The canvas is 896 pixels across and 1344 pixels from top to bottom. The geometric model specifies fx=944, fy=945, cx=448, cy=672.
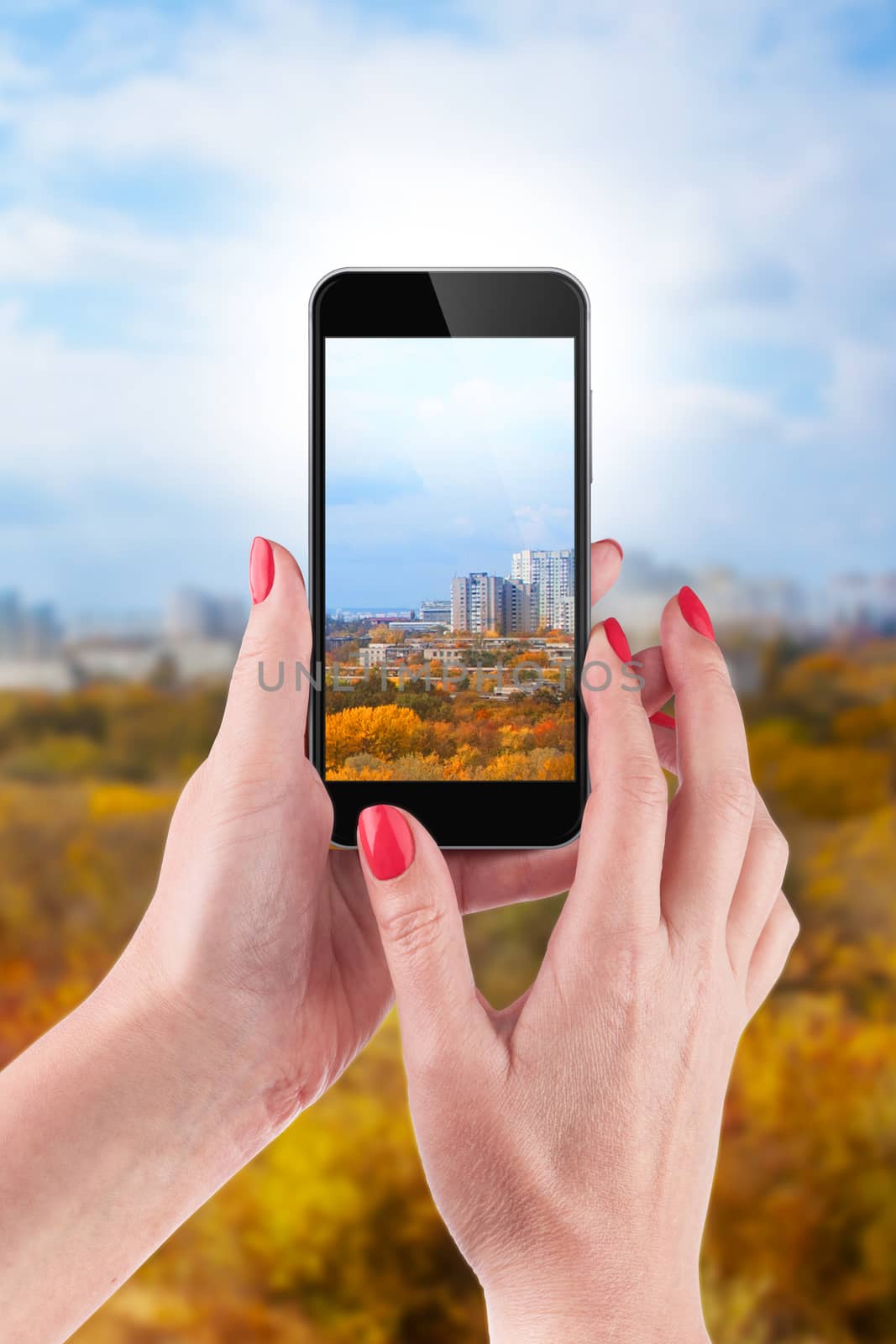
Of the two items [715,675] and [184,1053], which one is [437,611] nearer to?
[715,675]

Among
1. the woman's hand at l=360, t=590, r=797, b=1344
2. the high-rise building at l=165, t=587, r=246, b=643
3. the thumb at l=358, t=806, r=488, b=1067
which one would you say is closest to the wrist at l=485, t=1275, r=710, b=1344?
the woman's hand at l=360, t=590, r=797, b=1344

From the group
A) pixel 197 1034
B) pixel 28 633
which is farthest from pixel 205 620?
pixel 197 1034

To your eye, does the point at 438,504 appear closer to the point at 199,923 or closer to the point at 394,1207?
the point at 199,923

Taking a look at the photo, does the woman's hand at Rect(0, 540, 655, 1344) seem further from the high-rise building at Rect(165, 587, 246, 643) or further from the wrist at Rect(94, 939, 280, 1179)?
the high-rise building at Rect(165, 587, 246, 643)

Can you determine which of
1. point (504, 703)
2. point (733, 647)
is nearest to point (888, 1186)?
point (733, 647)

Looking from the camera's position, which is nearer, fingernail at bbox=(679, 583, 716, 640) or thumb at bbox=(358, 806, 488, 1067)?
thumb at bbox=(358, 806, 488, 1067)
